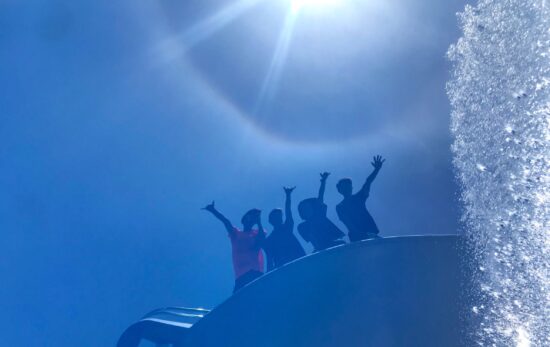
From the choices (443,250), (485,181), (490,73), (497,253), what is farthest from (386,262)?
(490,73)

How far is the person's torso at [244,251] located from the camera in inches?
321

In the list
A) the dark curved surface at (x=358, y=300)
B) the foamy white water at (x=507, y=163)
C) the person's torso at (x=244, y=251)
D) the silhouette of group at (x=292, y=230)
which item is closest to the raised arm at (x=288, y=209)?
the silhouette of group at (x=292, y=230)

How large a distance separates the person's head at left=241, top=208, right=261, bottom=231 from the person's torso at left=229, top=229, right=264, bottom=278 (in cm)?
15

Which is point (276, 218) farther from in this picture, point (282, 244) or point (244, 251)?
point (244, 251)

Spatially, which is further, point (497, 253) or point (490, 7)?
point (490, 7)

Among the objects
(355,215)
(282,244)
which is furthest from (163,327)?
(355,215)

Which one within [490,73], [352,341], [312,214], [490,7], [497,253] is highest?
[490,7]

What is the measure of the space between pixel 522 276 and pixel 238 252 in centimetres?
→ 427

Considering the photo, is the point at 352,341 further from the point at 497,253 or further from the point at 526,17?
the point at 526,17

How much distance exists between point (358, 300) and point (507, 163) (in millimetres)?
2418

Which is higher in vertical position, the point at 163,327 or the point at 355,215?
the point at 355,215

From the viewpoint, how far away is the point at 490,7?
6.72 m

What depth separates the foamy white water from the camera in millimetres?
5195

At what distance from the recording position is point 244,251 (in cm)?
A: 817
